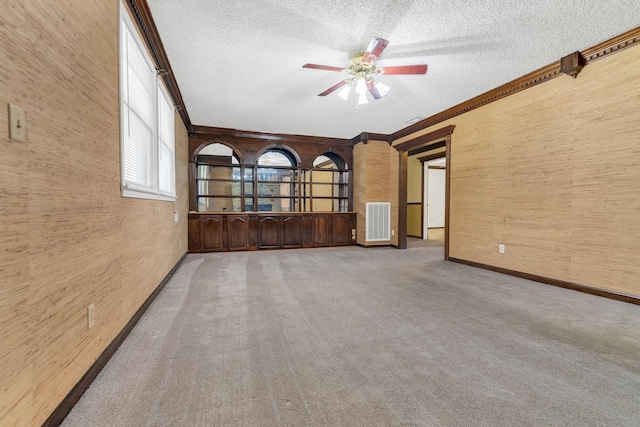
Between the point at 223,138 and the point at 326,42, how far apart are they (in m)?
3.87

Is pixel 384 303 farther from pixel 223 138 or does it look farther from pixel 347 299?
pixel 223 138

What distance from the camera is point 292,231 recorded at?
6.09 metres

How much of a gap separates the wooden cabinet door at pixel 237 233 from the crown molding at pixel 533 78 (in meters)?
4.25

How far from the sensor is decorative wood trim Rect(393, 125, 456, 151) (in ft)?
15.2

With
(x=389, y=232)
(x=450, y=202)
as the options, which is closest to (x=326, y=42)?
(x=450, y=202)

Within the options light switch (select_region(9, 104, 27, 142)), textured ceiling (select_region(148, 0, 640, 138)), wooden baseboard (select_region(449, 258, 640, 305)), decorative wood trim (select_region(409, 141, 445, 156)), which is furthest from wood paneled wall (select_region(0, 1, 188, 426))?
decorative wood trim (select_region(409, 141, 445, 156))

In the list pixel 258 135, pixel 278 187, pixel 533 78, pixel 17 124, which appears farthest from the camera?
pixel 278 187

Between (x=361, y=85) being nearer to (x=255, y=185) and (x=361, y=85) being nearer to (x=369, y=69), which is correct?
(x=369, y=69)

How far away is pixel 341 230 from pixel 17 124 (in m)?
5.81

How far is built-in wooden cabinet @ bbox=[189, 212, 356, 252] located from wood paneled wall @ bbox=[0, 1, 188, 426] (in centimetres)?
367

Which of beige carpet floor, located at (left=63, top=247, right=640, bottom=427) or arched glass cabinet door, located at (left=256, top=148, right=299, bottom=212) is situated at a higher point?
arched glass cabinet door, located at (left=256, top=148, right=299, bottom=212)

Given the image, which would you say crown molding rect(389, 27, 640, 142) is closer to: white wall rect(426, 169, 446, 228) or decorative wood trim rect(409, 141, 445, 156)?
decorative wood trim rect(409, 141, 445, 156)

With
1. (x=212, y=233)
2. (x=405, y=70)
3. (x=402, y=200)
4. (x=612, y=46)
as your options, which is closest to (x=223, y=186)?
(x=212, y=233)

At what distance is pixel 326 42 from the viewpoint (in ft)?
8.56
